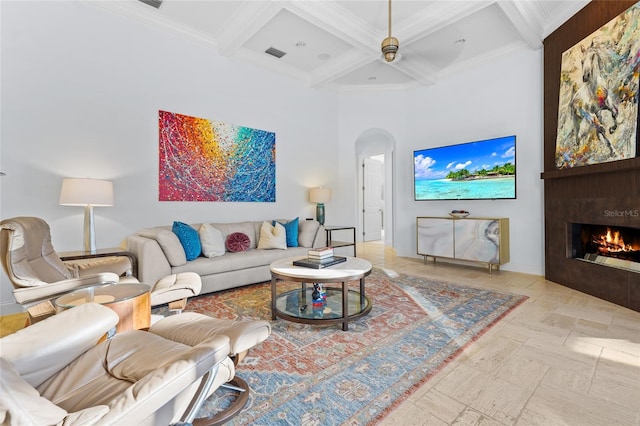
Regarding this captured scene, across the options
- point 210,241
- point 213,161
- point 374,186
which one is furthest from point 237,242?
point 374,186

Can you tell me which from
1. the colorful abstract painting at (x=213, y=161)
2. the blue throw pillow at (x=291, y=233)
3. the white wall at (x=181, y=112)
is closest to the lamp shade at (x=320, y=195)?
the white wall at (x=181, y=112)

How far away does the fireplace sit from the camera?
3072 mm

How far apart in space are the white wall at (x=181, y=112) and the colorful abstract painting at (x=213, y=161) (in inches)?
5.2

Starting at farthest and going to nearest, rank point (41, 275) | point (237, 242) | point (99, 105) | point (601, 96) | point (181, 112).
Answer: point (181, 112), point (237, 242), point (99, 105), point (601, 96), point (41, 275)

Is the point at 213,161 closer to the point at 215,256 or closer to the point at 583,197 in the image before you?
the point at 215,256

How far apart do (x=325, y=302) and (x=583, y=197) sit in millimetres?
3048

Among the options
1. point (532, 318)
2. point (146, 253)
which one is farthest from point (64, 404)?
point (532, 318)

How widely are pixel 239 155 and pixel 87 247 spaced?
2177mm

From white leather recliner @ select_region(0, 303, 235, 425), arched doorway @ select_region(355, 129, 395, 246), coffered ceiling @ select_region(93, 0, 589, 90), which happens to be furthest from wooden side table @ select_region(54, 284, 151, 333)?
arched doorway @ select_region(355, 129, 395, 246)

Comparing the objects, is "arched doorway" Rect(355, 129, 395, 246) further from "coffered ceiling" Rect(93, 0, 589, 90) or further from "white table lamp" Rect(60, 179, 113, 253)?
"white table lamp" Rect(60, 179, 113, 253)

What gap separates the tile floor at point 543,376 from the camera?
4.81 feet

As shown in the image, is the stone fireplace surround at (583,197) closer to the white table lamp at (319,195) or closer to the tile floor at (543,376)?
the tile floor at (543,376)

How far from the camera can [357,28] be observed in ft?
12.8

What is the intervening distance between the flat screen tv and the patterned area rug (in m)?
1.79
